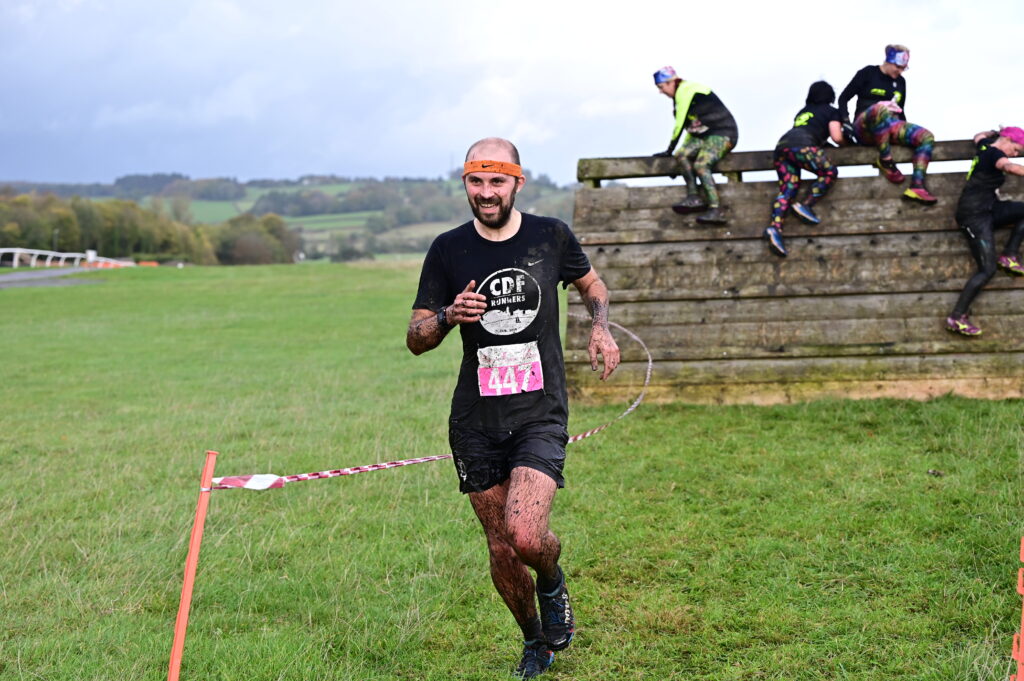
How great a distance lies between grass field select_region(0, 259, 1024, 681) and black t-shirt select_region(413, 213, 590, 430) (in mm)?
1376

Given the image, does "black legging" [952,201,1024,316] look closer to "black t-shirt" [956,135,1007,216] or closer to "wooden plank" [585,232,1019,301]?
"black t-shirt" [956,135,1007,216]

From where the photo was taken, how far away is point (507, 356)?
4707mm

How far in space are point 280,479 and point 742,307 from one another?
25.5 ft

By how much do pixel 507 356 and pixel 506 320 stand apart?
0.17 meters

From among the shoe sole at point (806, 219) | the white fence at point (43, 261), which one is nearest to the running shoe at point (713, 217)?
the shoe sole at point (806, 219)

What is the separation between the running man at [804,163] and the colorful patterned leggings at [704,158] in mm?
656

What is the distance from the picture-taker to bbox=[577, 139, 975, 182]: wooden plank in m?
11.6

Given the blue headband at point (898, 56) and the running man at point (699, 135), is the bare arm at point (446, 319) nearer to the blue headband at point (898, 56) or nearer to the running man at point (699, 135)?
the running man at point (699, 135)

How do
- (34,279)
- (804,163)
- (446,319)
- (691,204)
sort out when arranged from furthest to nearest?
(34,279) < (691,204) < (804,163) < (446,319)

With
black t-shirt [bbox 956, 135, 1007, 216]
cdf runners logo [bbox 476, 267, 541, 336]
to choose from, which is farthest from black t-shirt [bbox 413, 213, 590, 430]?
black t-shirt [bbox 956, 135, 1007, 216]

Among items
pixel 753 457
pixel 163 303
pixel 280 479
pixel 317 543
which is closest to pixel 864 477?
pixel 753 457

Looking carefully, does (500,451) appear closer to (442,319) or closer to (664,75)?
(442,319)

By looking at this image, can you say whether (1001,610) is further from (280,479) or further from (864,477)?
(280,479)

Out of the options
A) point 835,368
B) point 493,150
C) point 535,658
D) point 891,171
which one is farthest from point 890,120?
point 535,658
